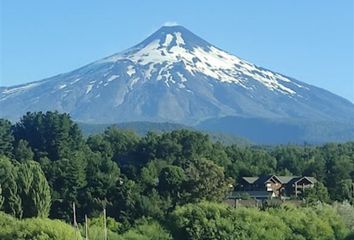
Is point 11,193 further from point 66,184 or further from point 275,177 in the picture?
point 275,177

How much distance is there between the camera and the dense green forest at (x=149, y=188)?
113 ft

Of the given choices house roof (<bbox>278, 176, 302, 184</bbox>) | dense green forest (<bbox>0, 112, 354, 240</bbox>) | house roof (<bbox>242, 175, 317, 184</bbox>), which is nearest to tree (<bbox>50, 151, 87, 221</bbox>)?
dense green forest (<bbox>0, 112, 354, 240</bbox>)

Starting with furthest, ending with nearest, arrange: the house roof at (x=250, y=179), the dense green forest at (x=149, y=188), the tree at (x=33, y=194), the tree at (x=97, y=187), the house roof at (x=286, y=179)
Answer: the house roof at (x=286, y=179) < the house roof at (x=250, y=179) < the tree at (x=97, y=187) < the tree at (x=33, y=194) < the dense green forest at (x=149, y=188)

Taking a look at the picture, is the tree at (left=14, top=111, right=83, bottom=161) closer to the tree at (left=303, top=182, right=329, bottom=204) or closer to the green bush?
the tree at (left=303, top=182, right=329, bottom=204)

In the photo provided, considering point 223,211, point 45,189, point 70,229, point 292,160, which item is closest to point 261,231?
point 223,211

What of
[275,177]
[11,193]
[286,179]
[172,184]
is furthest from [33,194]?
[286,179]

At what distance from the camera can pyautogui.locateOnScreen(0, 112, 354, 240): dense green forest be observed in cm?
3450

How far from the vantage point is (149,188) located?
46.2 meters

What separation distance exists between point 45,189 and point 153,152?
21.2 metres

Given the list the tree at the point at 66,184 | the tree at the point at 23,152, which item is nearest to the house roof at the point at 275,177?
the tree at the point at 66,184

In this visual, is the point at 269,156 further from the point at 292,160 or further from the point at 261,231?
the point at 261,231

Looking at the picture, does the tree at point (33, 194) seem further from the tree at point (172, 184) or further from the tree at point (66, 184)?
the tree at point (172, 184)

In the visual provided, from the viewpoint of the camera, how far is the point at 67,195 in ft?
149

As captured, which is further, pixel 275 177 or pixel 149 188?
pixel 275 177
